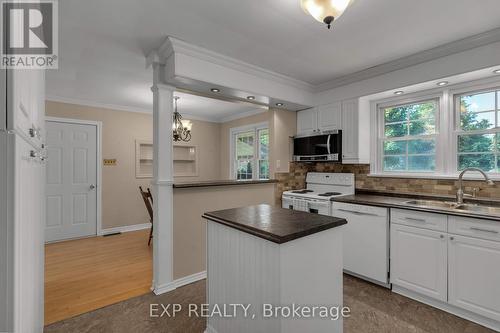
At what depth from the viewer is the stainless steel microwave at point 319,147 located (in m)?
3.37

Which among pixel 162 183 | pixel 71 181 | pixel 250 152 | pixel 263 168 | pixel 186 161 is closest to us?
pixel 162 183

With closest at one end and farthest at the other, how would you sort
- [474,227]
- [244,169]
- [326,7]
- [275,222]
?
1. [326,7]
2. [275,222]
3. [474,227]
4. [244,169]

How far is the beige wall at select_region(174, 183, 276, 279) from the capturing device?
107 inches

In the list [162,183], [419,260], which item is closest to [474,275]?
[419,260]

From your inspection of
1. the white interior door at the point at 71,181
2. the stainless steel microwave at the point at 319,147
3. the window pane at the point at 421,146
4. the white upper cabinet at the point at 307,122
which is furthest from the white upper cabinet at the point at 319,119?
the white interior door at the point at 71,181

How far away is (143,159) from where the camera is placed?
509 cm

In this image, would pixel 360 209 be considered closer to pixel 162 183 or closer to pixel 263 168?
pixel 162 183

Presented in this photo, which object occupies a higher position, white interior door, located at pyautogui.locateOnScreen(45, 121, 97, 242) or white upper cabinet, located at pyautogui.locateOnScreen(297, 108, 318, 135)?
white upper cabinet, located at pyautogui.locateOnScreen(297, 108, 318, 135)

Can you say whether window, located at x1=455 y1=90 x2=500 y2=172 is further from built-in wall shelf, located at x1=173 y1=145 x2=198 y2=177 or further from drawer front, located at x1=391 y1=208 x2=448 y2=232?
built-in wall shelf, located at x1=173 y1=145 x2=198 y2=177

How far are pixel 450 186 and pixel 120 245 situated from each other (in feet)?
15.4

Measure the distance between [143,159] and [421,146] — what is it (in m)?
4.88

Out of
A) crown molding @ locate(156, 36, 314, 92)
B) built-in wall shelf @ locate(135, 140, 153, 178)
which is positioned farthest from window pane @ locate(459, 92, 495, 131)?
built-in wall shelf @ locate(135, 140, 153, 178)

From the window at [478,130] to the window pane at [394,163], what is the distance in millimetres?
567

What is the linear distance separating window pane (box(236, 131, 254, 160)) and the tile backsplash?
1577 millimetres
